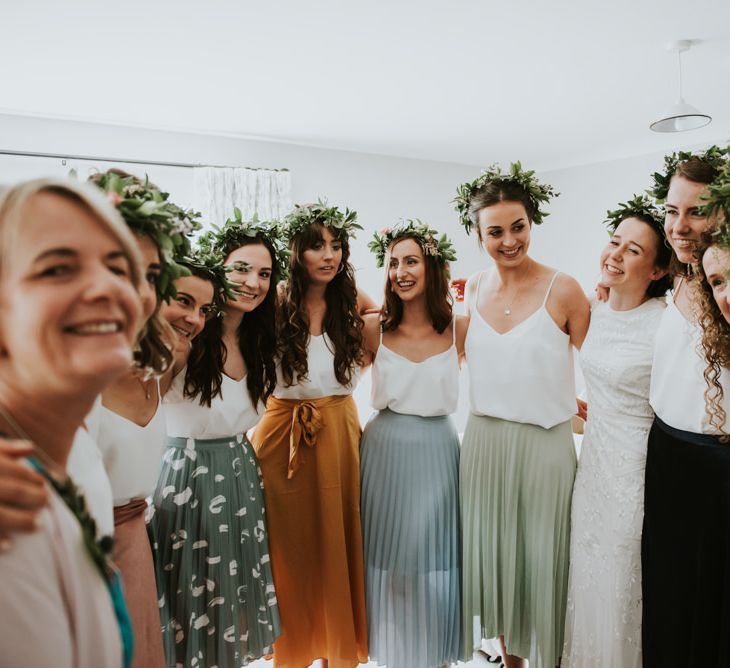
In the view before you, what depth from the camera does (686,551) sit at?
1563 mm

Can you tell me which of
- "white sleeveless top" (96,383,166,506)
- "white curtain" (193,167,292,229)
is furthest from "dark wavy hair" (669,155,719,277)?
"white curtain" (193,167,292,229)

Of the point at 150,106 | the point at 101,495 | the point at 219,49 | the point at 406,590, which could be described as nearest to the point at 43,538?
the point at 101,495

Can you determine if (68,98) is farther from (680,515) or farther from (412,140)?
(680,515)

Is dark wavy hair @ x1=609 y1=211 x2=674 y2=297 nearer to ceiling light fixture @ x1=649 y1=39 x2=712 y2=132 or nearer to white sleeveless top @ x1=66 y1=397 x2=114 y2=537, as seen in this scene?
white sleeveless top @ x1=66 y1=397 x2=114 y2=537

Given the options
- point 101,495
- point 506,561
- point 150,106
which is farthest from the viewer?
point 150,106

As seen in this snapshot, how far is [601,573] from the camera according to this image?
5.97ft

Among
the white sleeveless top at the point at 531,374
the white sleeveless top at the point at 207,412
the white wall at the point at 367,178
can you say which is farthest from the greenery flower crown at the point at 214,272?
the white wall at the point at 367,178

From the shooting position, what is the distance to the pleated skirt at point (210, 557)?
1687mm

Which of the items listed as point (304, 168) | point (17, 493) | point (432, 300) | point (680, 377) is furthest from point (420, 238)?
point (304, 168)

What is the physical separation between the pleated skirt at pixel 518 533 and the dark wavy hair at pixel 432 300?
46 cm

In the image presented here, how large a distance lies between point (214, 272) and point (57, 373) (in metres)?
0.99

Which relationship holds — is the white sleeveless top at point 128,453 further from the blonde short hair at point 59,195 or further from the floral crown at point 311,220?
the floral crown at point 311,220

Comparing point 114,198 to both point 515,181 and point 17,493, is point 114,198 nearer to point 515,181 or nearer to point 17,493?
point 17,493

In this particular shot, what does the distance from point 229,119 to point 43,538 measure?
4.42 meters
